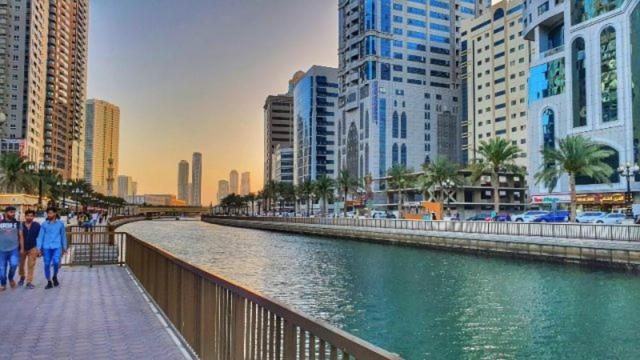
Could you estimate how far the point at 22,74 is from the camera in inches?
5768

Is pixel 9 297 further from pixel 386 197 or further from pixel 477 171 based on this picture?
pixel 386 197

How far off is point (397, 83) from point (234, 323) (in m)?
149

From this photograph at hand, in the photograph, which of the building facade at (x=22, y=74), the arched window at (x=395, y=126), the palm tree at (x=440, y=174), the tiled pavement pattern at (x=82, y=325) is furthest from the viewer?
the arched window at (x=395, y=126)

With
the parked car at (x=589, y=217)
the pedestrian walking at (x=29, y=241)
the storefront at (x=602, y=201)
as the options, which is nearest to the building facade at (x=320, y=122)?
the storefront at (x=602, y=201)

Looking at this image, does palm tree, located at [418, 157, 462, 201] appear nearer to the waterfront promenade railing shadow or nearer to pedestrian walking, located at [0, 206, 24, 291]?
pedestrian walking, located at [0, 206, 24, 291]

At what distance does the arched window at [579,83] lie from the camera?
83.8 m

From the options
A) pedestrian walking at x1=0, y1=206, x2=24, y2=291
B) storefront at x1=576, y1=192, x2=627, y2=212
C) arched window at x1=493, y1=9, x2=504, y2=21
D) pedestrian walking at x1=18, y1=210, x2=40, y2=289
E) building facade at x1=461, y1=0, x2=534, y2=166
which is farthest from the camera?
arched window at x1=493, y1=9, x2=504, y2=21

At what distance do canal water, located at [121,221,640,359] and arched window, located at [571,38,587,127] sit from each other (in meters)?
57.2

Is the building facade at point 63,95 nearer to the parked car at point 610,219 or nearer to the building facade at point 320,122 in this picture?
the building facade at point 320,122

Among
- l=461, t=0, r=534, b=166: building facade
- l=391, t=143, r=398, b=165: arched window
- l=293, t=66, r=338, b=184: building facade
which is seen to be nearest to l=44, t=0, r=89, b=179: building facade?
l=293, t=66, r=338, b=184: building facade

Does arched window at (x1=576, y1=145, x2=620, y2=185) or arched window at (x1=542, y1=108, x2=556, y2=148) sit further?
arched window at (x1=542, y1=108, x2=556, y2=148)

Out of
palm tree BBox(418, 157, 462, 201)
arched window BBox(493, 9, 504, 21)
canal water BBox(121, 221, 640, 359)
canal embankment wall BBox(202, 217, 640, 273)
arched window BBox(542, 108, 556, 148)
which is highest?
arched window BBox(493, 9, 504, 21)

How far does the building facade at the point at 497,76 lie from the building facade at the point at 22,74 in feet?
387

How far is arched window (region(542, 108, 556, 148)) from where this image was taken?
9110 centimetres
